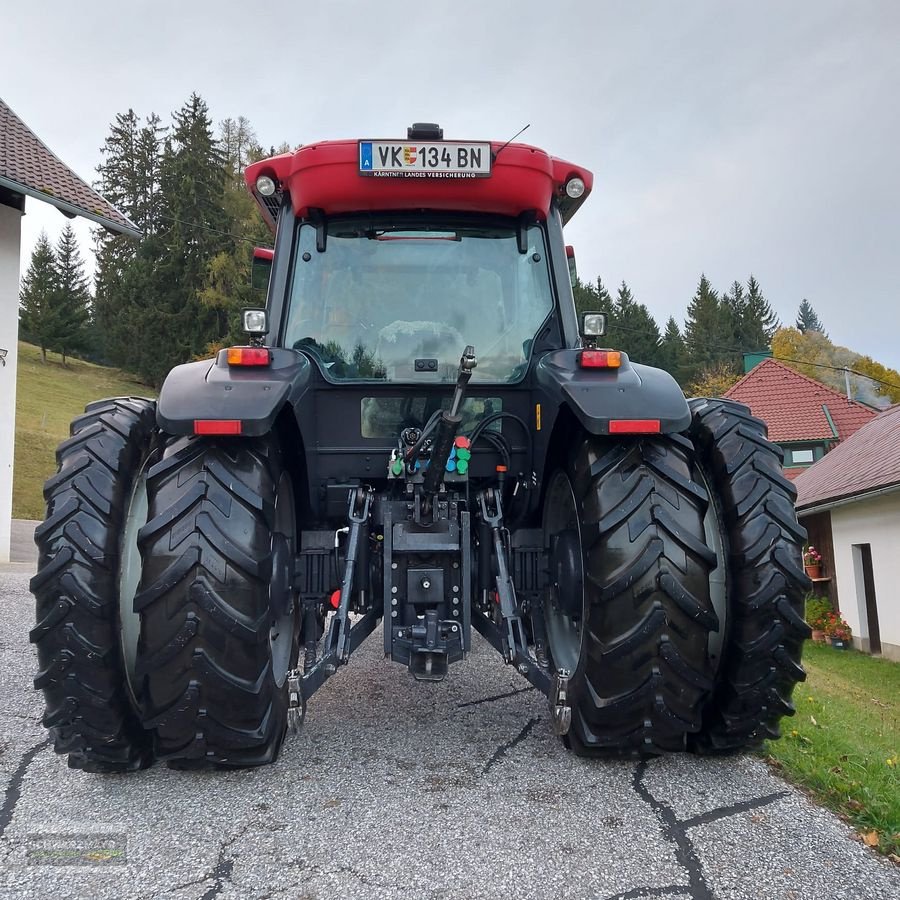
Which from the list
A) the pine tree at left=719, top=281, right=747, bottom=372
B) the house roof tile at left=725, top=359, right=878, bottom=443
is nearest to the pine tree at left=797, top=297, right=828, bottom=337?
the pine tree at left=719, top=281, right=747, bottom=372

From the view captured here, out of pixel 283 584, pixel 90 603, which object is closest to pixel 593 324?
pixel 283 584

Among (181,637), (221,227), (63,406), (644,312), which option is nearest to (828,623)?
(181,637)

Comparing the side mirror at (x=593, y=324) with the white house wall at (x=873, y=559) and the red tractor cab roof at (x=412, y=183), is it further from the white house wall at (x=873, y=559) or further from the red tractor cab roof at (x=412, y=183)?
the white house wall at (x=873, y=559)

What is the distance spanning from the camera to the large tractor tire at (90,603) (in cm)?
248

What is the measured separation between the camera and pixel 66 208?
11633 mm

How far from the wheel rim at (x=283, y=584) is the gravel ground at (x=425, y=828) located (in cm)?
39

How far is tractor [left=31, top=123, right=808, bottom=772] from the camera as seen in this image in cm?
248

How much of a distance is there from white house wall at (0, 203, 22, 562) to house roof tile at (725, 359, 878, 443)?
987 inches

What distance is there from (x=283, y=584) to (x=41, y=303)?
5082cm

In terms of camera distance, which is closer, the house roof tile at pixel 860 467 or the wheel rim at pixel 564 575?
the wheel rim at pixel 564 575

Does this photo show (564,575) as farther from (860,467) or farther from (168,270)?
(168,270)

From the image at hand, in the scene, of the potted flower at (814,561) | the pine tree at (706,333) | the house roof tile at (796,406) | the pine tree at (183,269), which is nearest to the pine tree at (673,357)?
the pine tree at (706,333)

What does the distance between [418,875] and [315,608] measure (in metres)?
1.29

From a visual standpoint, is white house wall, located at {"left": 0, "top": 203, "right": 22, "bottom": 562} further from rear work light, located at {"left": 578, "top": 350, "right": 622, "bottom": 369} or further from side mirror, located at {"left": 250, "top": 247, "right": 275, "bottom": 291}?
rear work light, located at {"left": 578, "top": 350, "right": 622, "bottom": 369}
